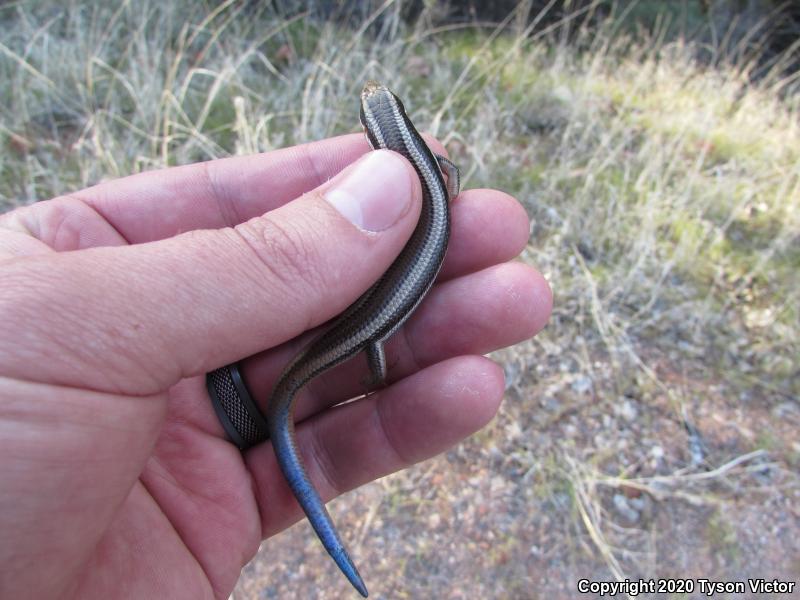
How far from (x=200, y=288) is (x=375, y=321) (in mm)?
757

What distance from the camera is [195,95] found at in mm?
4125

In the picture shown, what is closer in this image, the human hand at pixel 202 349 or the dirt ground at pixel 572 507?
the human hand at pixel 202 349

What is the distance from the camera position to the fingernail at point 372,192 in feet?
5.16

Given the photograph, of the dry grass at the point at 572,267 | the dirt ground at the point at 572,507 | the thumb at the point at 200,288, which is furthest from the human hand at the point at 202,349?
the dry grass at the point at 572,267

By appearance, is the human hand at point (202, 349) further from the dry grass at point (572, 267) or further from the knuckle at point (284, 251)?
the dry grass at point (572, 267)

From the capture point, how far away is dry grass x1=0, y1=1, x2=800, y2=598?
90.6 inches

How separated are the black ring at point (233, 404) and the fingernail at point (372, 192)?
2.66 ft

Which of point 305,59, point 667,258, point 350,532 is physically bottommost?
point 350,532

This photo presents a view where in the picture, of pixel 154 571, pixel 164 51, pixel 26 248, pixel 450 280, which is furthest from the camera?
pixel 164 51

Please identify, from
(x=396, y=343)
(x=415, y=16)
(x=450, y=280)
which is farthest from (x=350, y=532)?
(x=415, y=16)

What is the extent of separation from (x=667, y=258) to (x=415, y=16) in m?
3.71

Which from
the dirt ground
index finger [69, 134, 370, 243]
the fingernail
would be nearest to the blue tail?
the dirt ground

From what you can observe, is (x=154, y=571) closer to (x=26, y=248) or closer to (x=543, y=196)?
(x=26, y=248)

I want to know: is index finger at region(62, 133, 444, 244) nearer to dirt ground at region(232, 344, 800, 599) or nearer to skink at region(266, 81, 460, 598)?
skink at region(266, 81, 460, 598)
